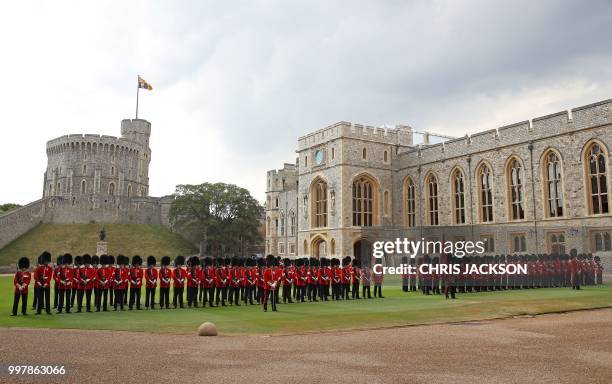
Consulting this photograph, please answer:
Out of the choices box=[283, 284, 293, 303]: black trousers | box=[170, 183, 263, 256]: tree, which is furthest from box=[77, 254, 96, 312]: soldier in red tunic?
box=[170, 183, 263, 256]: tree

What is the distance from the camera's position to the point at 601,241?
2316 cm

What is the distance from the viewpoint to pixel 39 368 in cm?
636

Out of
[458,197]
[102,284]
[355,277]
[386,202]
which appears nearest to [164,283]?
[102,284]

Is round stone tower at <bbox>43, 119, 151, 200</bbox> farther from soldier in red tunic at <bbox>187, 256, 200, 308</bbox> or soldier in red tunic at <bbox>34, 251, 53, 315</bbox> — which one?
soldier in red tunic at <bbox>34, 251, 53, 315</bbox>

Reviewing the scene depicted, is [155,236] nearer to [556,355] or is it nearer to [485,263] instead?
[485,263]

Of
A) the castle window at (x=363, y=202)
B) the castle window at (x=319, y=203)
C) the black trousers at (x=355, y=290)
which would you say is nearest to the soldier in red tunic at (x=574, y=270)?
the black trousers at (x=355, y=290)

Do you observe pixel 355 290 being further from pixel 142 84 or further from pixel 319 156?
pixel 142 84

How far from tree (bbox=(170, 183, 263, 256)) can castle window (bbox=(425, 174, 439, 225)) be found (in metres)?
30.5

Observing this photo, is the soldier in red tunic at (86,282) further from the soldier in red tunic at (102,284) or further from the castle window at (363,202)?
the castle window at (363,202)

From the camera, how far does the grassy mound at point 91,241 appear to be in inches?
1997

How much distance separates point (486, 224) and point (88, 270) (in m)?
22.8

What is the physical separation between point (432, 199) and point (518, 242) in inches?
285

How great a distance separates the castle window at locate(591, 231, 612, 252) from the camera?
2281 cm

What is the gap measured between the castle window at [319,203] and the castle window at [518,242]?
13.5 metres
